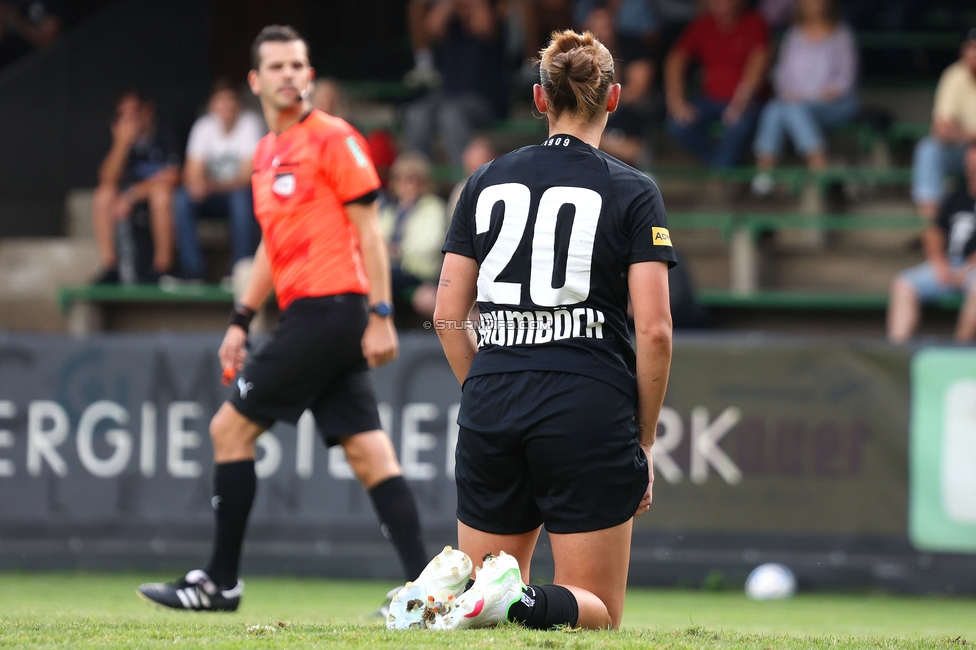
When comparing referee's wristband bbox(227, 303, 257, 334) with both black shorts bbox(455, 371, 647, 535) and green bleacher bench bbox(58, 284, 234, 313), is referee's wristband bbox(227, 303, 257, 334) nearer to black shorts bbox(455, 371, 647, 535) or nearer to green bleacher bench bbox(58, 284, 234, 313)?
black shorts bbox(455, 371, 647, 535)

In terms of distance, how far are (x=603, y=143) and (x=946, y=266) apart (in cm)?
302

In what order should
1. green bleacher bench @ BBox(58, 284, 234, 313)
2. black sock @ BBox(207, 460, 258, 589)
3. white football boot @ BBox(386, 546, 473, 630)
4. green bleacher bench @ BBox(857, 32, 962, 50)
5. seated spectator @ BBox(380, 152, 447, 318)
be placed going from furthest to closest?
green bleacher bench @ BBox(857, 32, 962, 50) < green bleacher bench @ BBox(58, 284, 234, 313) < seated spectator @ BBox(380, 152, 447, 318) < black sock @ BBox(207, 460, 258, 589) < white football boot @ BBox(386, 546, 473, 630)

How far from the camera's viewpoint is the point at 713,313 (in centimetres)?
1027

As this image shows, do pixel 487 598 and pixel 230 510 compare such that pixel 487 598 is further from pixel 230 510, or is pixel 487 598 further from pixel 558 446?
pixel 230 510

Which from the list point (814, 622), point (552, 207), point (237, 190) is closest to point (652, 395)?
point (552, 207)

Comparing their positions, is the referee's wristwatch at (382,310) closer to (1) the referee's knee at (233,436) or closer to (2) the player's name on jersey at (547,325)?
(1) the referee's knee at (233,436)

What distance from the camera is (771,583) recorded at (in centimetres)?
741

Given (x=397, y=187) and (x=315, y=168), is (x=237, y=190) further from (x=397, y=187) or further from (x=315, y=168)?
(x=315, y=168)

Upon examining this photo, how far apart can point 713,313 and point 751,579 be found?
3.17 meters

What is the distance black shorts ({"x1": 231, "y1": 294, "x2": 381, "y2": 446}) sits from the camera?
5594mm

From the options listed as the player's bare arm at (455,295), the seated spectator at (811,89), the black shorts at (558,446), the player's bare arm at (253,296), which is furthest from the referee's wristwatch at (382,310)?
the seated spectator at (811,89)

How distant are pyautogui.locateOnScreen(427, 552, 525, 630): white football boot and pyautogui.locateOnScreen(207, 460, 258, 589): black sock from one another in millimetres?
2036

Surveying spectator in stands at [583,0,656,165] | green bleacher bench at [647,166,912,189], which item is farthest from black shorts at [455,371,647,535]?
green bleacher bench at [647,166,912,189]

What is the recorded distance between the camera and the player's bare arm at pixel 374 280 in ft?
18.2
